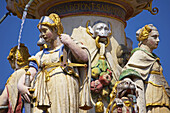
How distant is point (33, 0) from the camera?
13477 millimetres

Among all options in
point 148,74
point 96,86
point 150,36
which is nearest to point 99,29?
point 150,36

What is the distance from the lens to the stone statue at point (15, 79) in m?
13.0

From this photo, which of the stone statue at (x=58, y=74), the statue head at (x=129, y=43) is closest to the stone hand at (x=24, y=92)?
the stone statue at (x=58, y=74)

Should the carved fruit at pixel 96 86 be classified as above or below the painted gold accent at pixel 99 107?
above

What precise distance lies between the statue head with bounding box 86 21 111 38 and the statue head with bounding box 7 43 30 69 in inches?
53.0

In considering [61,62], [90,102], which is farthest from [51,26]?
[90,102]

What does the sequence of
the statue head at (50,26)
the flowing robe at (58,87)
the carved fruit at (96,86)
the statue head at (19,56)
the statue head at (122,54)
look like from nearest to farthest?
the flowing robe at (58,87) < the statue head at (50,26) < the carved fruit at (96,86) < the statue head at (122,54) < the statue head at (19,56)

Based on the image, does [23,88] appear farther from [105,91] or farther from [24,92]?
[105,91]

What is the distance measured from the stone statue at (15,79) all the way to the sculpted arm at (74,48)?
1.49 meters

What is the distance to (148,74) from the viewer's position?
506 inches

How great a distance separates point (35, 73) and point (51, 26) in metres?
0.83

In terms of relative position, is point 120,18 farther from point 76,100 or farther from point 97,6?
point 76,100

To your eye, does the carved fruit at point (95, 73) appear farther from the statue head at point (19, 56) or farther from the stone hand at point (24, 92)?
the statue head at point (19, 56)

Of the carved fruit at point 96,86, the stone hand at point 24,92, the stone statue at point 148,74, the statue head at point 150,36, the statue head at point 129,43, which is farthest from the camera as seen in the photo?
the statue head at point 129,43
